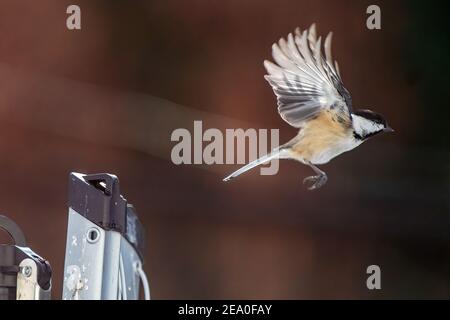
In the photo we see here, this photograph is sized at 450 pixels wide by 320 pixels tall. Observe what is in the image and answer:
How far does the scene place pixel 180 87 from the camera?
98.6 inches

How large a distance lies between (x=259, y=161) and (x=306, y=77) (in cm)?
29

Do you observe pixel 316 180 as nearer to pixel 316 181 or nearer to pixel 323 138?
pixel 316 181

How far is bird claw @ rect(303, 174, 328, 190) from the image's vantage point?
8.07 ft

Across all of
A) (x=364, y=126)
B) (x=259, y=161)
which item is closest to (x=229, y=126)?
(x=259, y=161)

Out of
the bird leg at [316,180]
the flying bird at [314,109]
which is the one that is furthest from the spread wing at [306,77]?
the bird leg at [316,180]

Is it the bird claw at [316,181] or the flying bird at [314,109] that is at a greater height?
the flying bird at [314,109]

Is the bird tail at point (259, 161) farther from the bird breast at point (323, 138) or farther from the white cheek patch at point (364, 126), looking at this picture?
the white cheek patch at point (364, 126)

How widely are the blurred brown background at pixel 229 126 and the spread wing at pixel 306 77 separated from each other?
0.04 metres

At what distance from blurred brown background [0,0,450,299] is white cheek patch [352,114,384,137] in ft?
0.14

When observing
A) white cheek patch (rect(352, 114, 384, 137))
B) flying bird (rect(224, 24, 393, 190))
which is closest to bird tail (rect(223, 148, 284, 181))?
flying bird (rect(224, 24, 393, 190))

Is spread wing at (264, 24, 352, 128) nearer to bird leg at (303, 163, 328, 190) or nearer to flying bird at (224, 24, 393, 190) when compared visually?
flying bird at (224, 24, 393, 190)

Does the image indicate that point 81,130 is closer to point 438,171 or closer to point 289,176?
point 289,176

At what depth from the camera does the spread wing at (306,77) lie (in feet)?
8.04
